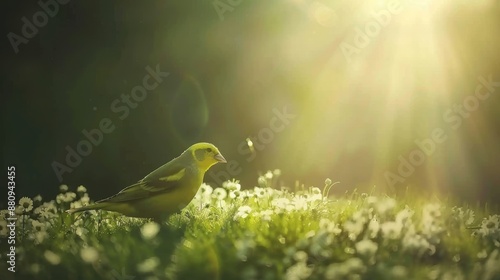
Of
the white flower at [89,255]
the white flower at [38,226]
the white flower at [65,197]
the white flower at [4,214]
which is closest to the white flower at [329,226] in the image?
the white flower at [89,255]

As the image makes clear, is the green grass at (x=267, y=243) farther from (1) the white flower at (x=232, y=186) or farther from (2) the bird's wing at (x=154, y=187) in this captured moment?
(1) the white flower at (x=232, y=186)

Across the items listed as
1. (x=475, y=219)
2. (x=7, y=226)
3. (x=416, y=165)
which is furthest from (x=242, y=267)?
(x=416, y=165)

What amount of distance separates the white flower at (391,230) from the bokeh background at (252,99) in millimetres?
1603

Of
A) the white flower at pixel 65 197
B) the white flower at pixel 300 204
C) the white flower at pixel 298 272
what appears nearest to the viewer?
the white flower at pixel 298 272

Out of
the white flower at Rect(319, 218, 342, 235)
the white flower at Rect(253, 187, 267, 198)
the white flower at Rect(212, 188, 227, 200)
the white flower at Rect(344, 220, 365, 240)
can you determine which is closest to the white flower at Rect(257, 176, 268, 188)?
the white flower at Rect(253, 187, 267, 198)

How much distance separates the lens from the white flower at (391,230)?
3461mm

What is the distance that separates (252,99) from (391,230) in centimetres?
296

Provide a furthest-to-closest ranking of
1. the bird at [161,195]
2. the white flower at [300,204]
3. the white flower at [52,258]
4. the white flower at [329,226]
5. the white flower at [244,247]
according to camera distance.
→ the bird at [161,195]
the white flower at [300,204]
the white flower at [329,226]
the white flower at [52,258]
the white flower at [244,247]

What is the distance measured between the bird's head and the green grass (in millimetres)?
396

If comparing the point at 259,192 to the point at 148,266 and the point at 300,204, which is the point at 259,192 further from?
the point at 148,266

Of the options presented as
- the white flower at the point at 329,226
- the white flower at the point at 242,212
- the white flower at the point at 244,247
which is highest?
the white flower at the point at 242,212

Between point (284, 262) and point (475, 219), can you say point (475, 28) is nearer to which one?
point (475, 219)

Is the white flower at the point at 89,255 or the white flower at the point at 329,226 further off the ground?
the white flower at the point at 329,226

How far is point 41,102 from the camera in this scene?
546 centimetres
